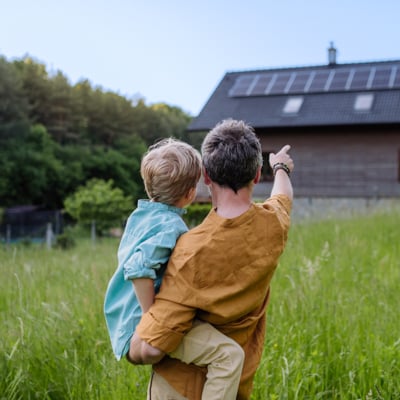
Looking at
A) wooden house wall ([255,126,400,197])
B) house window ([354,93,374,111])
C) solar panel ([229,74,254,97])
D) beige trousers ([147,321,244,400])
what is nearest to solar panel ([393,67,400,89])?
house window ([354,93,374,111])

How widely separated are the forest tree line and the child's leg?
33825 mm

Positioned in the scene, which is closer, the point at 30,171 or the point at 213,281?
the point at 213,281

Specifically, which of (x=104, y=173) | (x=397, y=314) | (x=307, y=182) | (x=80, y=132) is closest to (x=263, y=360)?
(x=397, y=314)

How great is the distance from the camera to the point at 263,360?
9.41 feet

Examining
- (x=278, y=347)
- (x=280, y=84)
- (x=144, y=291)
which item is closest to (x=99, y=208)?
(x=280, y=84)

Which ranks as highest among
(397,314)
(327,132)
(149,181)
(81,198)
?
(327,132)

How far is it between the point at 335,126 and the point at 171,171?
21.0 metres

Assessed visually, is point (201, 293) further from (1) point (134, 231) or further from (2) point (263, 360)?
(2) point (263, 360)

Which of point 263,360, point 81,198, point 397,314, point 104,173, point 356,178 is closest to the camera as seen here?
point 263,360

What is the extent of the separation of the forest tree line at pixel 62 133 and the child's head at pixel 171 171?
33.7 meters

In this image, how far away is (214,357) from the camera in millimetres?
1688

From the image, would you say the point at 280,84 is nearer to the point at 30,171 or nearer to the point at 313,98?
the point at 313,98

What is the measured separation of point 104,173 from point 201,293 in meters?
45.6

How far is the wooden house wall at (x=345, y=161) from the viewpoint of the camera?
21375 millimetres
